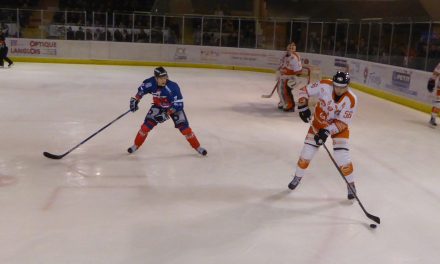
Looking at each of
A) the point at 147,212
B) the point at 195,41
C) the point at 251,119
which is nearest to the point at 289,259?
the point at 147,212

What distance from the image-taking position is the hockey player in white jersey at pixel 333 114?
4992 mm

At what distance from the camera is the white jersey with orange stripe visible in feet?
16.4

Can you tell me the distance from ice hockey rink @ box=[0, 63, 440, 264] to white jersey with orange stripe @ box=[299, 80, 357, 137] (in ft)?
2.65

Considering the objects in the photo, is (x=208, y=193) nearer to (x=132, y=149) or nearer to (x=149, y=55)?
(x=132, y=149)

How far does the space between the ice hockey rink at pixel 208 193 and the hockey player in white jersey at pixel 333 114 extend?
0.52m

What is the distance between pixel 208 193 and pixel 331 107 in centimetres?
153

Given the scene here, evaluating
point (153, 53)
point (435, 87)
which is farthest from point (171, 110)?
point (153, 53)

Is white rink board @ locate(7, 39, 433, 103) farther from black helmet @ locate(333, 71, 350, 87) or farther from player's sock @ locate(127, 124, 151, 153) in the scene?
black helmet @ locate(333, 71, 350, 87)

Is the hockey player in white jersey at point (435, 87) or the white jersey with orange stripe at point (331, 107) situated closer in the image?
the white jersey with orange stripe at point (331, 107)

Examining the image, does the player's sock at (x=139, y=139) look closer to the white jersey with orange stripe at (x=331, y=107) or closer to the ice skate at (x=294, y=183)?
the ice skate at (x=294, y=183)

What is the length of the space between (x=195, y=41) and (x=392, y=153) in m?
13.7

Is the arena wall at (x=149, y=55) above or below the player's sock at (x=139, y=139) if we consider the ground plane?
above

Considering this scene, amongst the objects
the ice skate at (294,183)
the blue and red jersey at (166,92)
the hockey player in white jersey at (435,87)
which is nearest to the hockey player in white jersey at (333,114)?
the ice skate at (294,183)

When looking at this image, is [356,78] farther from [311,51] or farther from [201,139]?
[201,139]
